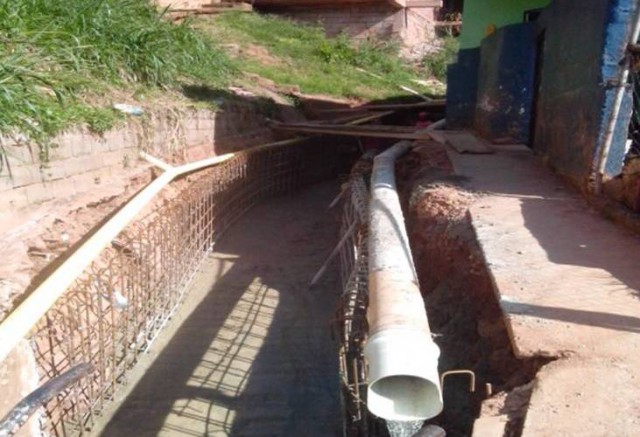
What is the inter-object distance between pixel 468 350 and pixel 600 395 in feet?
4.20

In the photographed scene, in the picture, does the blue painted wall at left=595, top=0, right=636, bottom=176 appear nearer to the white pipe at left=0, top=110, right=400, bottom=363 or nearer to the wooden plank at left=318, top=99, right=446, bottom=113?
the white pipe at left=0, top=110, right=400, bottom=363

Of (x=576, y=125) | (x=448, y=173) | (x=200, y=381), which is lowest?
(x=200, y=381)

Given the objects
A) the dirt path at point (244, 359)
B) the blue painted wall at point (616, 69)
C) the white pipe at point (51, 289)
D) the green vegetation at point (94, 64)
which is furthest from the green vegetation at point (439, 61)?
the white pipe at point (51, 289)

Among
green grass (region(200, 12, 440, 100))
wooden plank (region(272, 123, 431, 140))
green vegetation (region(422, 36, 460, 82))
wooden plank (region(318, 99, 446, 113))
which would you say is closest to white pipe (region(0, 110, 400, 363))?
wooden plank (region(272, 123, 431, 140))

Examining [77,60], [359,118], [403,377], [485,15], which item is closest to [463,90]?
[485,15]

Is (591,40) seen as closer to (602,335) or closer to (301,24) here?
(602,335)

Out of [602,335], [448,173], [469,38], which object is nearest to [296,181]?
[469,38]

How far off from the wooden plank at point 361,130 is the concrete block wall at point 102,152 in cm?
125

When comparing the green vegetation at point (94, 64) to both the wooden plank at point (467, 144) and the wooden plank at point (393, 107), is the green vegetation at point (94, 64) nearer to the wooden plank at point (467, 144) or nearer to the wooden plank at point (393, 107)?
the wooden plank at point (393, 107)

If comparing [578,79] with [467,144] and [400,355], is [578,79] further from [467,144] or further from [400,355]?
[400,355]

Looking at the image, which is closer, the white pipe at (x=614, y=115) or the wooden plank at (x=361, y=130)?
the white pipe at (x=614, y=115)

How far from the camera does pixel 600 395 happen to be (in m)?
2.46

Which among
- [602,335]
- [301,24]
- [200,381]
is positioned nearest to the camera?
[602,335]

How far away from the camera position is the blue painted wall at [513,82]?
27.3 ft
